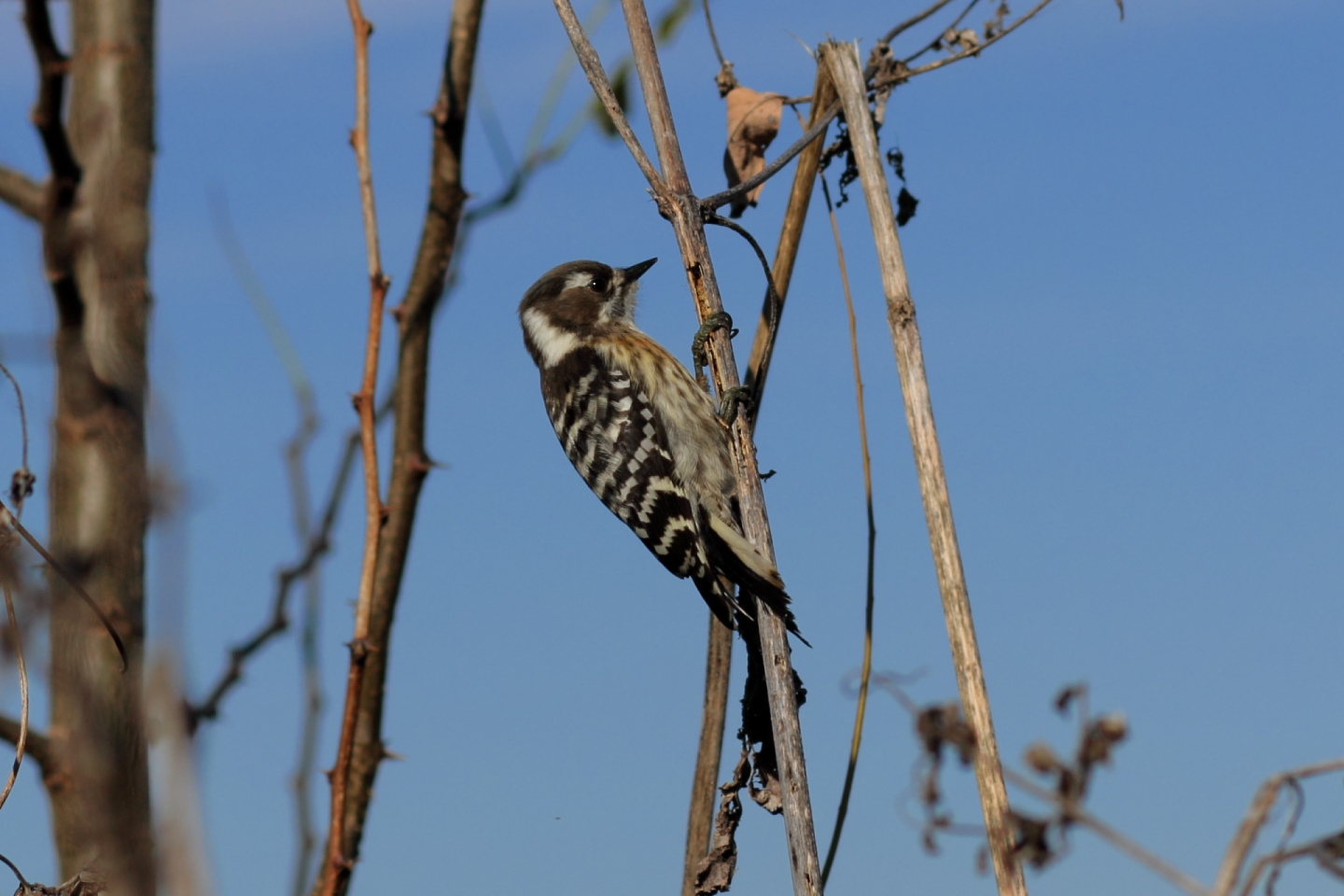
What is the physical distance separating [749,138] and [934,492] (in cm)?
150

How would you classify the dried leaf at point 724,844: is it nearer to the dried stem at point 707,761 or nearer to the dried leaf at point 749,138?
the dried stem at point 707,761

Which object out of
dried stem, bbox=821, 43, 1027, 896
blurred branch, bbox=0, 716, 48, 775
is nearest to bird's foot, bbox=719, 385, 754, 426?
dried stem, bbox=821, 43, 1027, 896

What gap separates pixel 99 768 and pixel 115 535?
3.29ft

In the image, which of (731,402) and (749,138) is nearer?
(731,402)

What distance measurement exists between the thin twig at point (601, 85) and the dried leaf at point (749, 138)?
695mm

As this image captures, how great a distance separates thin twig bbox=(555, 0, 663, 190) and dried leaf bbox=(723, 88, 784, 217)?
69cm

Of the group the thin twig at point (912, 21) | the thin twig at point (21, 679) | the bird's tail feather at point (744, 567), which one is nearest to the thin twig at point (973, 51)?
the thin twig at point (912, 21)

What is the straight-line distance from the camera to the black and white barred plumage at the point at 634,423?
14.2 ft

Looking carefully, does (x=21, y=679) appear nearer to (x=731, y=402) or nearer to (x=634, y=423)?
(x=731, y=402)

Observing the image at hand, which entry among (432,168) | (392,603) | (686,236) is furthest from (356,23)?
(392,603)

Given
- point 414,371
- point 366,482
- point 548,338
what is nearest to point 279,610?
point 366,482

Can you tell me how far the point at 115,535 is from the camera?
2418 mm

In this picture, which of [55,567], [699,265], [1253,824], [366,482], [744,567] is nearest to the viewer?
[1253,824]

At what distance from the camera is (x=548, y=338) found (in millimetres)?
5531
